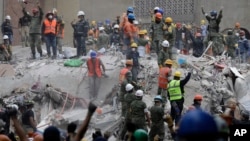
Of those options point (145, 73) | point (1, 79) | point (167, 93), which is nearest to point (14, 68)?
point (1, 79)

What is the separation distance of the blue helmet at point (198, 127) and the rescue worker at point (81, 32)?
15.0m

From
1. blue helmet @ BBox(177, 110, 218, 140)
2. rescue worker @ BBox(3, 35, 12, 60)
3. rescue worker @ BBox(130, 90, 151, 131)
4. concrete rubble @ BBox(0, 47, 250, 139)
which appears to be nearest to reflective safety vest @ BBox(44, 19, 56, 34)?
concrete rubble @ BBox(0, 47, 250, 139)

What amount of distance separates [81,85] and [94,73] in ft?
1.80

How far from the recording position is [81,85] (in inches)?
691

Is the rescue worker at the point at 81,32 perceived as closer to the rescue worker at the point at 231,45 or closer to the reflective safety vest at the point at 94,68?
the reflective safety vest at the point at 94,68

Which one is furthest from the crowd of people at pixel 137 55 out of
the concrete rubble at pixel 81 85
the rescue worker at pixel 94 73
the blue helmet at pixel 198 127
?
the blue helmet at pixel 198 127

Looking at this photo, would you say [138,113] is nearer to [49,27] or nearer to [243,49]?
[49,27]

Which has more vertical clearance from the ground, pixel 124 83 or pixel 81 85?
pixel 124 83

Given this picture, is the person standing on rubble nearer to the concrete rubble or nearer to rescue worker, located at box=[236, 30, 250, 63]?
the concrete rubble

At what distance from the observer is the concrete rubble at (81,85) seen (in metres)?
16.1

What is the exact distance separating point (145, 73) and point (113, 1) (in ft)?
42.0

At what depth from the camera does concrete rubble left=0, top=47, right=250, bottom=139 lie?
16.1m

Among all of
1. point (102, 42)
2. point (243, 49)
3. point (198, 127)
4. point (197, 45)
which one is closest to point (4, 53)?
point (102, 42)

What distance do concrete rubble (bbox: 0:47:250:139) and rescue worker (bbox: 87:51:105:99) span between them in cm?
13
